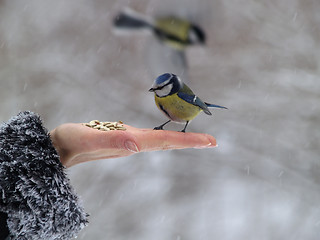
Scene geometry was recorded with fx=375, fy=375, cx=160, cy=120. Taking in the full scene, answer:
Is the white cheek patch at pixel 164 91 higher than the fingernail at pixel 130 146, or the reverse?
the fingernail at pixel 130 146

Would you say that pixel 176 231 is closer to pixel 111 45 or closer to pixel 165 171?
pixel 165 171

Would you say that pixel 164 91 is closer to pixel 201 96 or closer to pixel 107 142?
pixel 107 142

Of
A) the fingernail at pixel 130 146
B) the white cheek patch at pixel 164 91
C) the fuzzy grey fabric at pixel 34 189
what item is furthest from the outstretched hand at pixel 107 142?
the white cheek patch at pixel 164 91

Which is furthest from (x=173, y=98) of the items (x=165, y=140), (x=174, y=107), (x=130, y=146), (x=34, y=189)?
(x=34, y=189)

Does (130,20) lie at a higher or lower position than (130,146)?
lower

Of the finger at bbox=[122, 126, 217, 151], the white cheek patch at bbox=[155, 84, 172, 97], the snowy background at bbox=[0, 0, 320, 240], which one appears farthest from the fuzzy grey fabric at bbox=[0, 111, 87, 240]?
the snowy background at bbox=[0, 0, 320, 240]

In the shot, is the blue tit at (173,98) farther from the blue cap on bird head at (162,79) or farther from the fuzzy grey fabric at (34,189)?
the fuzzy grey fabric at (34,189)

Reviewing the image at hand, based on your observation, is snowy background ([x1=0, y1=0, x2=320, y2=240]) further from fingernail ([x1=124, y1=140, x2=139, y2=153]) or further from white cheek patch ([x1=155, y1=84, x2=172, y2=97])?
fingernail ([x1=124, y1=140, x2=139, y2=153])

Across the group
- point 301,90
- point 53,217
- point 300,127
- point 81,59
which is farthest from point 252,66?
point 53,217
